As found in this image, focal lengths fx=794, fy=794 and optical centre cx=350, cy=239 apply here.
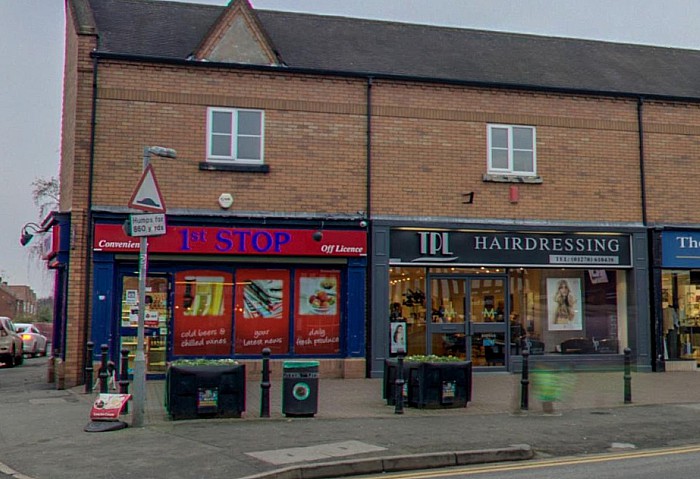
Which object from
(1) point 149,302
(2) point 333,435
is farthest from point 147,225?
(1) point 149,302

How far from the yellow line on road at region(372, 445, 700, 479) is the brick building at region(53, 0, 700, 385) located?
807 cm

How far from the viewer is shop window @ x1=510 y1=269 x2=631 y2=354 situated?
61.3 feet

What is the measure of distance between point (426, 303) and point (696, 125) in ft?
27.6

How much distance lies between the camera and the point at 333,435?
10.3m

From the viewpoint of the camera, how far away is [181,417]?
11398 millimetres

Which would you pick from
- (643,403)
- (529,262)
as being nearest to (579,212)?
(529,262)

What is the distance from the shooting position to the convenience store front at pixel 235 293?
1639 centimetres

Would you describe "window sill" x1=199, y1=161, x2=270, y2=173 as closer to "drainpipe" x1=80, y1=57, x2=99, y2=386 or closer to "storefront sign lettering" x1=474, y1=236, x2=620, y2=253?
"drainpipe" x1=80, y1=57, x2=99, y2=386

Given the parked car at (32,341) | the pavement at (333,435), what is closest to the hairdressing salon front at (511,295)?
the pavement at (333,435)

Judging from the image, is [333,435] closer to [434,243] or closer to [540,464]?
[540,464]

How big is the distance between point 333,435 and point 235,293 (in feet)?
23.9

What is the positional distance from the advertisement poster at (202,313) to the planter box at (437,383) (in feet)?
17.2

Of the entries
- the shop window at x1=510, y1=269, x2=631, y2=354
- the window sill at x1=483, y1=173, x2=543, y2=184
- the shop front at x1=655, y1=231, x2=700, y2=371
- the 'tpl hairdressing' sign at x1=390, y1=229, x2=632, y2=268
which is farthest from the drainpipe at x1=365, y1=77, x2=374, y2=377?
the shop front at x1=655, y1=231, x2=700, y2=371

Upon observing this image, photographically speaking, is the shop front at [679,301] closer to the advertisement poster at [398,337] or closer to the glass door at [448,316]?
the glass door at [448,316]
